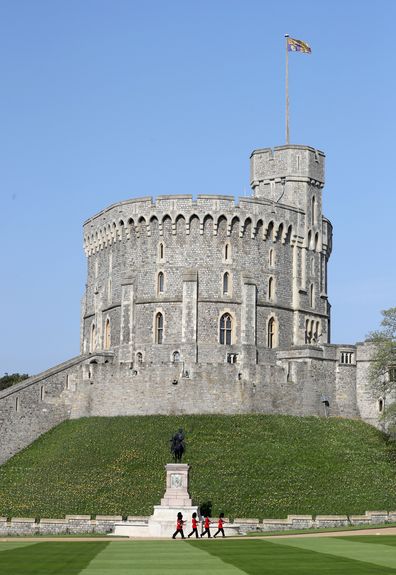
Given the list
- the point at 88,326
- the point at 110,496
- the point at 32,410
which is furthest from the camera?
the point at 88,326

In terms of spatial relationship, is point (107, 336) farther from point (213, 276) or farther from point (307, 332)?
point (307, 332)

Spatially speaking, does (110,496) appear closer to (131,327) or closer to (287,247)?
(131,327)

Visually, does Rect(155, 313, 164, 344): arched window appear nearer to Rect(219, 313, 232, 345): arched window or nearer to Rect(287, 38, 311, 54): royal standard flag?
Rect(219, 313, 232, 345): arched window

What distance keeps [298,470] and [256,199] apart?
2827cm

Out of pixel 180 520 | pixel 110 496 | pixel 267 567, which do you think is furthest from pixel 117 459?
pixel 267 567

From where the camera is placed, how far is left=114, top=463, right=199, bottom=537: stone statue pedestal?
5275cm

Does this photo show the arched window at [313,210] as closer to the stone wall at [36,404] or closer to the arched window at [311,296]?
the arched window at [311,296]

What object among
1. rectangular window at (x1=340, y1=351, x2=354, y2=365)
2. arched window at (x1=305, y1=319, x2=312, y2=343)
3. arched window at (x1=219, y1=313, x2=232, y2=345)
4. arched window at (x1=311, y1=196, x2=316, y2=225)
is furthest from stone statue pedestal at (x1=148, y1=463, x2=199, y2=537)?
arched window at (x1=311, y1=196, x2=316, y2=225)

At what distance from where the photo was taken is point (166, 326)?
85000 mm

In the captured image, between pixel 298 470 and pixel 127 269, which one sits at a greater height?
pixel 127 269

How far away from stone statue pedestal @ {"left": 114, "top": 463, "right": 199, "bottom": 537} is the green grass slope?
131 inches

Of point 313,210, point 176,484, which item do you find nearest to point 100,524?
point 176,484

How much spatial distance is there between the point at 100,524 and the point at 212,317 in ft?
102

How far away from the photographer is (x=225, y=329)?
84812 mm
